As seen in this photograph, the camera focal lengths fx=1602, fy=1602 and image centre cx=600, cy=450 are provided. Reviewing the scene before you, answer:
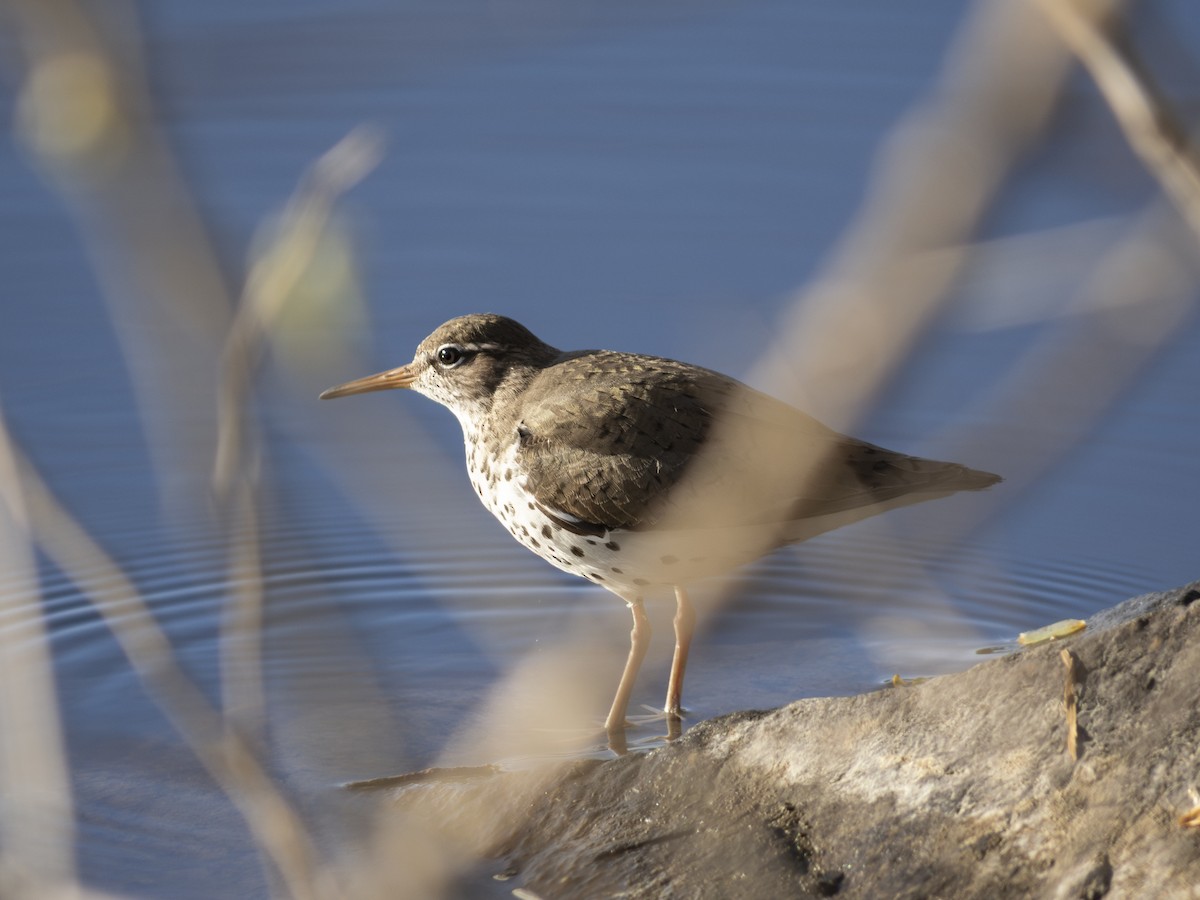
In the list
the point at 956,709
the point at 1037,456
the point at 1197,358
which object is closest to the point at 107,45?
the point at 1037,456

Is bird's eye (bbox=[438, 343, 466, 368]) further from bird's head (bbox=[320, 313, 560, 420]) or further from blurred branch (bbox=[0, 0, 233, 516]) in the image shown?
blurred branch (bbox=[0, 0, 233, 516])

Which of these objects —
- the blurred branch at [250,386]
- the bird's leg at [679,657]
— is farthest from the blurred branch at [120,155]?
the bird's leg at [679,657]

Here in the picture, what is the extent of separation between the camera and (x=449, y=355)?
763cm

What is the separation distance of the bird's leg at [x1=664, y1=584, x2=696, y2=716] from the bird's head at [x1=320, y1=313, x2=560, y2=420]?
1352 mm

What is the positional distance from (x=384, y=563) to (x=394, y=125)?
3.86 meters

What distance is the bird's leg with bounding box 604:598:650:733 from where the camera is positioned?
6.65 meters

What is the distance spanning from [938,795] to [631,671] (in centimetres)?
240

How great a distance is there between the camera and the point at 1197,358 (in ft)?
34.3

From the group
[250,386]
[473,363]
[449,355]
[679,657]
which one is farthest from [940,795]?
[449,355]

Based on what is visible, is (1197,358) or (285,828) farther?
(1197,358)

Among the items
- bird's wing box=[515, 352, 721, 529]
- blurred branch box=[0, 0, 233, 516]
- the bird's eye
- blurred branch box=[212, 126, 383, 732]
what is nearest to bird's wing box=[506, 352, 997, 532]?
bird's wing box=[515, 352, 721, 529]

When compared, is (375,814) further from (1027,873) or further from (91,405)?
(91,405)

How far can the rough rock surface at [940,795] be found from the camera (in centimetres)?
402

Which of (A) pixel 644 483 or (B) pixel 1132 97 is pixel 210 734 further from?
(A) pixel 644 483
